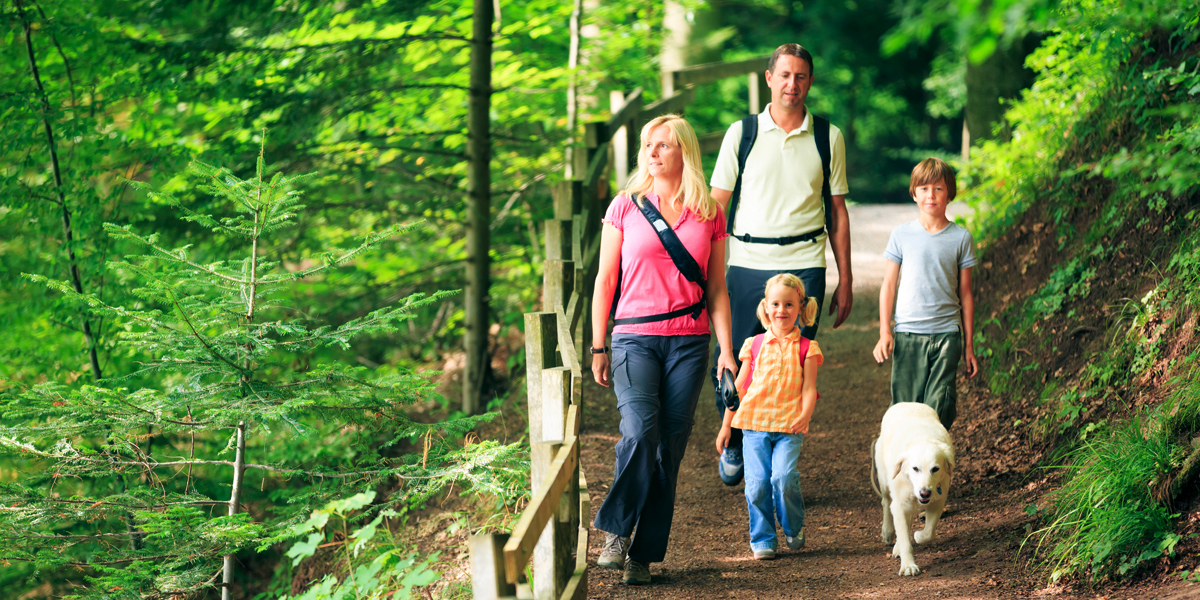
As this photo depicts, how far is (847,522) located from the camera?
199 inches

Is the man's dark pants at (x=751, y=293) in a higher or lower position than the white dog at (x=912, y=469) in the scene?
higher

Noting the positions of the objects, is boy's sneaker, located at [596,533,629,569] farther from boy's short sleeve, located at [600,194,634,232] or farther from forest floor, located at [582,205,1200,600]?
boy's short sleeve, located at [600,194,634,232]

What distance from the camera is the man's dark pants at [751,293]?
461 cm

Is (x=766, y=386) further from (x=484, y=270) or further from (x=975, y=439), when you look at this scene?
(x=484, y=270)

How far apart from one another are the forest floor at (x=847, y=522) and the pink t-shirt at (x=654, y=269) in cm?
126

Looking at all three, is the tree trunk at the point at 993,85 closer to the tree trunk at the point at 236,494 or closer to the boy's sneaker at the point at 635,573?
the boy's sneaker at the point at 635,573

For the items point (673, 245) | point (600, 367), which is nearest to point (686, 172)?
point (673, 245)

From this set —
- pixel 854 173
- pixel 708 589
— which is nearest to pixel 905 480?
pixel 708 589

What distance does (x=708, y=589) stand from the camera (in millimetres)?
4133

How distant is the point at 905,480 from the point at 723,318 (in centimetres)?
113

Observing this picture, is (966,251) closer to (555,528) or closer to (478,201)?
(555,528)

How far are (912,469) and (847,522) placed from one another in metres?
1.13

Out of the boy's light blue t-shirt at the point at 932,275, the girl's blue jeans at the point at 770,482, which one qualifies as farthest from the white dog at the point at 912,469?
the boy's light blue t-shirt at the point at 932,275

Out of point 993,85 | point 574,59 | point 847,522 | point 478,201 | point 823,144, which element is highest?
point 574,59
